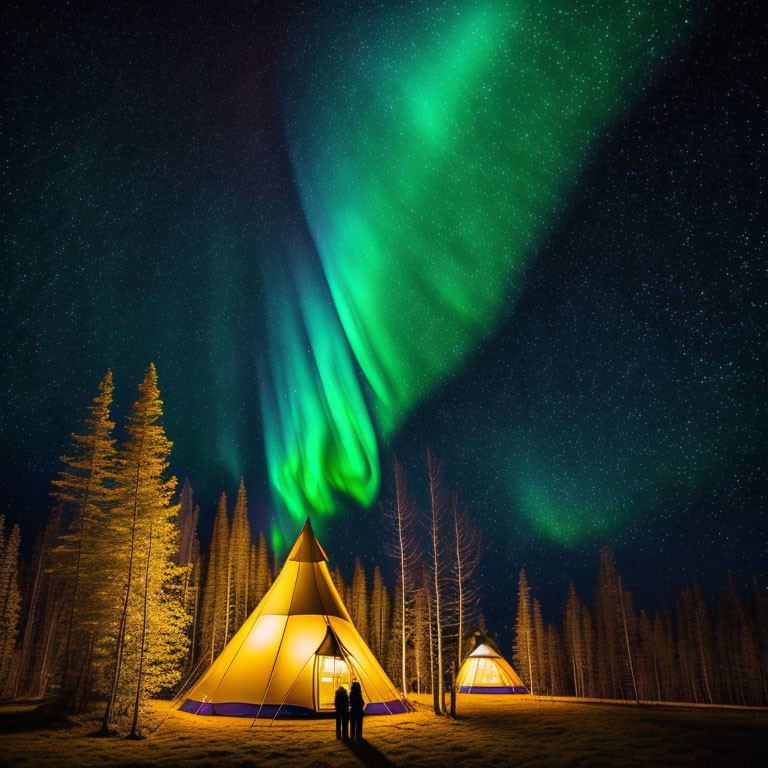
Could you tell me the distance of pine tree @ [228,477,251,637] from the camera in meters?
49.6

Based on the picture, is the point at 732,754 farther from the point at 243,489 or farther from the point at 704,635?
the point at 704,635

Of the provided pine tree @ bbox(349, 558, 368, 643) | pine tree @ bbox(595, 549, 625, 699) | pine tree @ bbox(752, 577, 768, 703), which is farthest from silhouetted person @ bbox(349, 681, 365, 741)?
pine tree @ bbox(752, 577, 768, 703)

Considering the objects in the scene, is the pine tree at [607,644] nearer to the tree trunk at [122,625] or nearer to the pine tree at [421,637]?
the pine tree at [421,637]

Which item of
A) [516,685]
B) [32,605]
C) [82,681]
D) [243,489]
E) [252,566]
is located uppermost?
[243,489]

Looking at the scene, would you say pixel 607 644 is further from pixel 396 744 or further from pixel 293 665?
pixel 396 744

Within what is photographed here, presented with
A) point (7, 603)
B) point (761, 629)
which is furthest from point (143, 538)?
point (761, 629)

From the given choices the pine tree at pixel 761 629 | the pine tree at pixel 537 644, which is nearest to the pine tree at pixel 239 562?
the pine tree at pixel 537 644

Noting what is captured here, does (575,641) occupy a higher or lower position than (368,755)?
higher

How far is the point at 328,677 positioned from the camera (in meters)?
20.3

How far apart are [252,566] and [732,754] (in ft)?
173

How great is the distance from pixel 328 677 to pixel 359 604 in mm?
48394

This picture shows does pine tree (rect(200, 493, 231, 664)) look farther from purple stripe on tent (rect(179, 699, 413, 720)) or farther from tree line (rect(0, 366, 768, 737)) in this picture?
purple stripe on tent (rect(179, 699, 413, 720))

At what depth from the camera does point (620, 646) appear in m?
67.6

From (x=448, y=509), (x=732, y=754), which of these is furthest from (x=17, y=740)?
(x=448, y=509)
